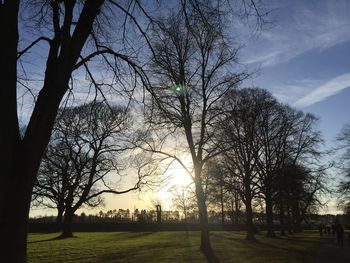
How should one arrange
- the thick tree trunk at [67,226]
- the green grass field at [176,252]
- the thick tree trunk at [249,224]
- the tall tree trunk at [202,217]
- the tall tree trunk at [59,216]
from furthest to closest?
the tall tree trunk at [59,216], the thick tree trunk at [67,226], the thick tree trunk at [249,224], the tall tree trunk at [202,217], the green grass field at [176,252]

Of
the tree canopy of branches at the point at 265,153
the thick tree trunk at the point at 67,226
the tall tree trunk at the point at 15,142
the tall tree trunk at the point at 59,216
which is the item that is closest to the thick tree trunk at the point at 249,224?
the tree canopy of branches at the point at 265,153

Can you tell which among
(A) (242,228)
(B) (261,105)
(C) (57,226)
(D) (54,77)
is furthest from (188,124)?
(A) (242,228)

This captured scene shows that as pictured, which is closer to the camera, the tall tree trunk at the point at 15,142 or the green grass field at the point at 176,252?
the tall tree trunk at the point at 15,142

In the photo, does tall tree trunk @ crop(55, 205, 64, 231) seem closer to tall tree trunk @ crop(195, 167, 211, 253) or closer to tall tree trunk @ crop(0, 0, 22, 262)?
tall tree trunk @ crop(195, 167, 211, 253)

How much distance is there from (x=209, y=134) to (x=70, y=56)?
18.3 metres

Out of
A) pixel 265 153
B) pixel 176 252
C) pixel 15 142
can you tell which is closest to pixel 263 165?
pixel 265 153

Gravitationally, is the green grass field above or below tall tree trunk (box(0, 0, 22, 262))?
below

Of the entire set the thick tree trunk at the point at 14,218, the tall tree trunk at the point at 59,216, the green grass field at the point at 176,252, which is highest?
the tall tree trunk at the point at 59,216

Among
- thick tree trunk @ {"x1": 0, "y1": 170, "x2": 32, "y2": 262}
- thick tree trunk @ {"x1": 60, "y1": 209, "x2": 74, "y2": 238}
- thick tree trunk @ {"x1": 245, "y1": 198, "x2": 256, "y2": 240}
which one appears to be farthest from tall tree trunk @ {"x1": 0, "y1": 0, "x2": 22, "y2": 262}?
thick tree trunk @ {"x1": 60, "y1": 209, "x2": 74, "y2": 238}

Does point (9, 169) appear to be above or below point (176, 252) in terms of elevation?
above

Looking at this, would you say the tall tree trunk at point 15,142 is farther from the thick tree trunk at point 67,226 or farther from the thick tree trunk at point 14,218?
the thick tree trunk at point 67,226

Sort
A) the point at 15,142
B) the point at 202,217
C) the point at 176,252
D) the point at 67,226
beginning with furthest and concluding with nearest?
the point at 67,226
the point at 202,217
the point at 176,252
the point at 15,142

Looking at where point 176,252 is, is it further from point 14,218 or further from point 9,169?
point 9,169

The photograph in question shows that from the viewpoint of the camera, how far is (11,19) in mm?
5359
